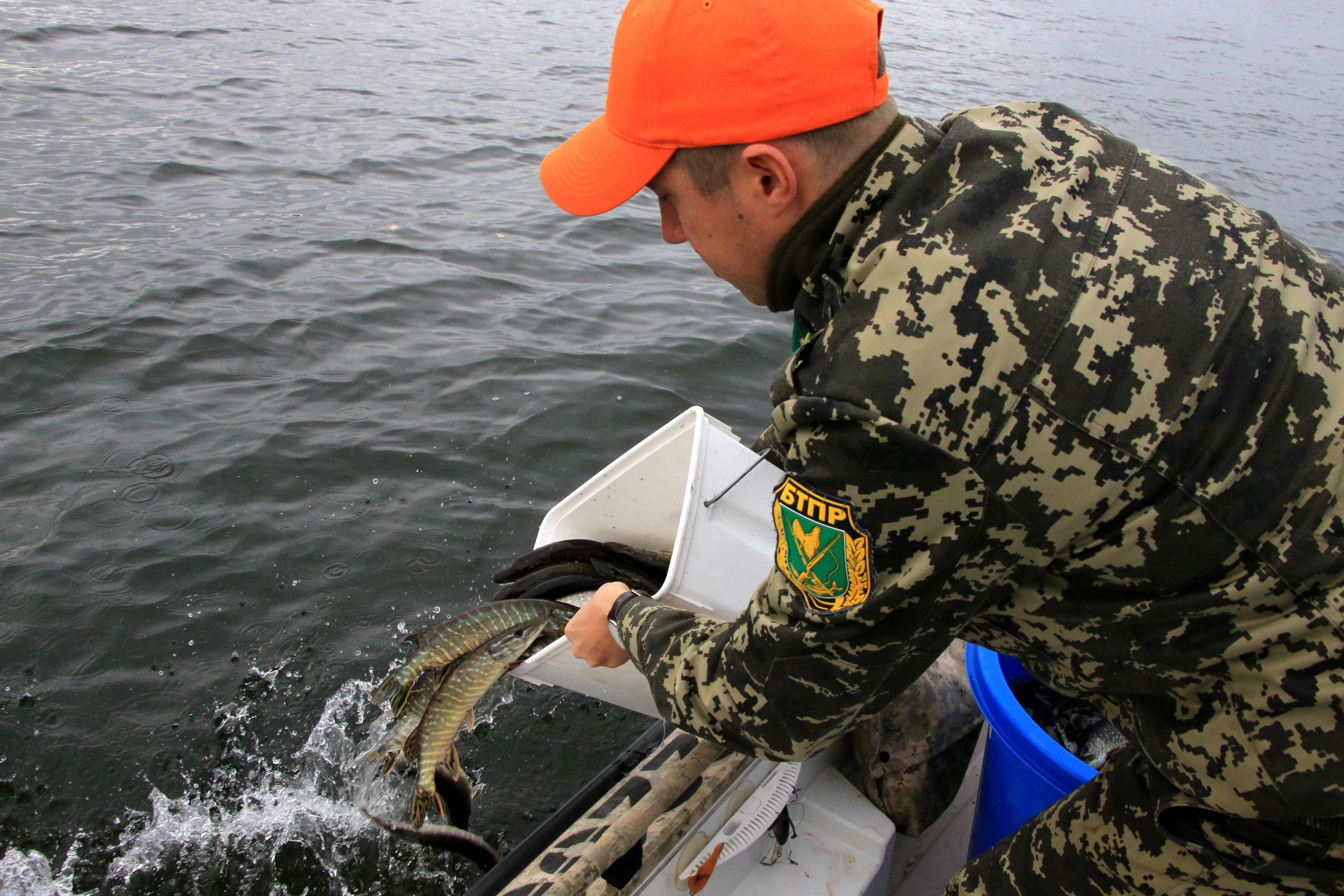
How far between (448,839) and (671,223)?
208 cm

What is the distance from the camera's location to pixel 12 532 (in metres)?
4.48

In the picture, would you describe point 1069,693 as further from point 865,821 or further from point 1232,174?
point 1232,174

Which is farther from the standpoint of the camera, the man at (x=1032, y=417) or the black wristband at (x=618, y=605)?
the black wristband at (x=618, y=605)

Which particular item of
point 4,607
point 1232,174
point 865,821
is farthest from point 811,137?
point 1232,174

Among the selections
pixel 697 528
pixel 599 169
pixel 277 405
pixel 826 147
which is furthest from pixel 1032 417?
pixel 277 405

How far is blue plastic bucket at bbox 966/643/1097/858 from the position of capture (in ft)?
7.24

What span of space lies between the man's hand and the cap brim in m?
0.91

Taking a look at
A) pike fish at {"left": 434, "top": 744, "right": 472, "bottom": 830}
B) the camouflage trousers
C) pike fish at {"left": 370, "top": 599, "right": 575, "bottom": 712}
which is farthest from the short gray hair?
pike fish at {"left": 434, "top": 744, "right": 472, "bottom": 830}

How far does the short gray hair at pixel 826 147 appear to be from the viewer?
1492mm

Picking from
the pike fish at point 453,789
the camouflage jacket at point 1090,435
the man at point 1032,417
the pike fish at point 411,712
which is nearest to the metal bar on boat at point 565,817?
the pike fish at point 453,789

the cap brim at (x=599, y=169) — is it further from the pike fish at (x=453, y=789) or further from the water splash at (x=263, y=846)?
the water splash at (x=263, y=846)

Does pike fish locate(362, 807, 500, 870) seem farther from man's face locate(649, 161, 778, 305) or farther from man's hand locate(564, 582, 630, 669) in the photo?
man's face locate(649, 161, 778, 305)

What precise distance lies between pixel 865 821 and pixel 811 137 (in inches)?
84.0

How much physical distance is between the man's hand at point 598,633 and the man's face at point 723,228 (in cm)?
85
